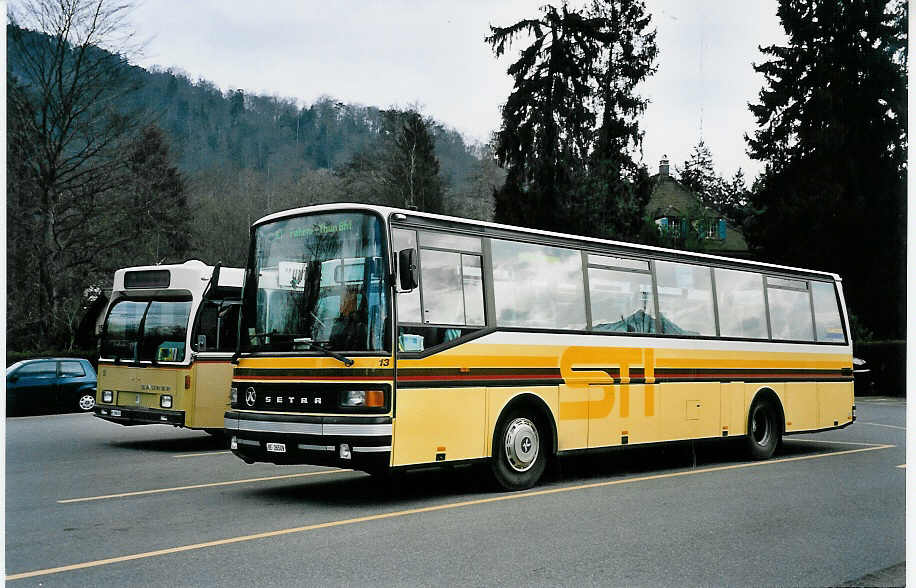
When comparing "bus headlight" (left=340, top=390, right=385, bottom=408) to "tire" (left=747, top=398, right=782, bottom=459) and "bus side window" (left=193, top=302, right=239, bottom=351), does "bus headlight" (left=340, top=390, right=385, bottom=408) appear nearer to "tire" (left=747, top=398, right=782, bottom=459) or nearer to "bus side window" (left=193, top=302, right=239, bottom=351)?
"bus side window" (left=193, top=302, right=239, bottom=351)

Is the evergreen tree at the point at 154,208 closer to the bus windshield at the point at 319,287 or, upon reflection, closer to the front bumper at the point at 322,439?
the bus windshield at the point at 319,287

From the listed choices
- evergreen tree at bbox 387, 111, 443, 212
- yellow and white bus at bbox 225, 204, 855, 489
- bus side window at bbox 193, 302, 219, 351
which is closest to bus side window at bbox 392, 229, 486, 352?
yellow and white bus at bbox 225, 204, 855, 489

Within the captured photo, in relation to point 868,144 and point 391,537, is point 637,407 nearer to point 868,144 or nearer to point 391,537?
point 391,537

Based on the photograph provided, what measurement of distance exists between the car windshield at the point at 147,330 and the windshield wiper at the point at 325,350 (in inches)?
238

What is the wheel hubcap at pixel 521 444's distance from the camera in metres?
11.0

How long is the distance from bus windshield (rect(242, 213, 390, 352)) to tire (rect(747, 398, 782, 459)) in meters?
7.08

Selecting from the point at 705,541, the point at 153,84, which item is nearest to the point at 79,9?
the point at 153,84

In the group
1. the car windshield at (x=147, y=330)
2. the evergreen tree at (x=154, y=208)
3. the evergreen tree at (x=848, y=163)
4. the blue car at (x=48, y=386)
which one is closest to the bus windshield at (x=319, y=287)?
the car windshield at (x=147, y=330)

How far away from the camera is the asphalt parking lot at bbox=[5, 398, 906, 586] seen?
687cm

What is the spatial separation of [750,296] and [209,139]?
34.8m

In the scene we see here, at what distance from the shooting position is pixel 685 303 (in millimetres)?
13695

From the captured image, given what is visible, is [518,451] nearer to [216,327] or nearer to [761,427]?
[761,427]

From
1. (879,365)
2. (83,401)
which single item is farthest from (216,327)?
(879,365)

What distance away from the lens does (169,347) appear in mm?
15750
